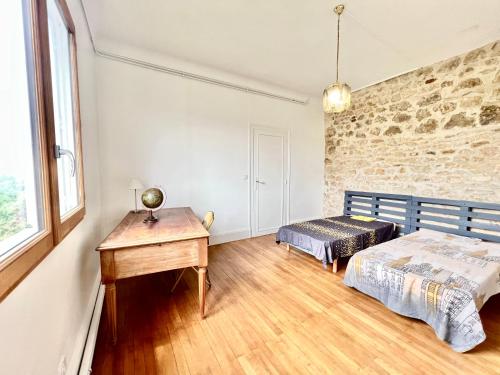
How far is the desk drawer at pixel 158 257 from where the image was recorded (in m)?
1.47

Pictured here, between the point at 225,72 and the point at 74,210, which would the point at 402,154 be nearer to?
the point at 225,72

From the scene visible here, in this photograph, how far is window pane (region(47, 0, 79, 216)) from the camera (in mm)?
1305

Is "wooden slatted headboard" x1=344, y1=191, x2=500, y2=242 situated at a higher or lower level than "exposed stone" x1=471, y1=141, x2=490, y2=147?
lower

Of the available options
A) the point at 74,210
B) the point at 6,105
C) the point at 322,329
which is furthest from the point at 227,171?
the point at 6,105

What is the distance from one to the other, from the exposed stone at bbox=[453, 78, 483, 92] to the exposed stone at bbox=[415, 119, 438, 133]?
0.45 metres

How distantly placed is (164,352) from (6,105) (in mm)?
1633

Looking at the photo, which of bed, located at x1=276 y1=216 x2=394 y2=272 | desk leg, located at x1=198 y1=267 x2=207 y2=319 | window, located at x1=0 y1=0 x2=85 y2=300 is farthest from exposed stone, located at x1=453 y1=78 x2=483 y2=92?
window, located at x1=0 y1=0 x2=85 y2=300

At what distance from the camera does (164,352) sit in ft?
4.74

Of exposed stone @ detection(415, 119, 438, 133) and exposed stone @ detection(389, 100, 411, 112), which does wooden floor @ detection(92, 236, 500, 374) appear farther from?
exposed stone @ detection(389, 100, 411, 112)

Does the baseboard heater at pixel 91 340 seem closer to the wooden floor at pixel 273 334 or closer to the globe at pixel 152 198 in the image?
the wooden floor at pixel 273 334

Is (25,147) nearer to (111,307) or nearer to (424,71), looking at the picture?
(111,307)

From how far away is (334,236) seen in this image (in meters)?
2.67

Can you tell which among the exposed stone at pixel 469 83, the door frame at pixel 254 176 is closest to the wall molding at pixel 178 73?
the door frame at pixel 254 176

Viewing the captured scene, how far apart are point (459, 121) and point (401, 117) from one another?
2.45 ft
